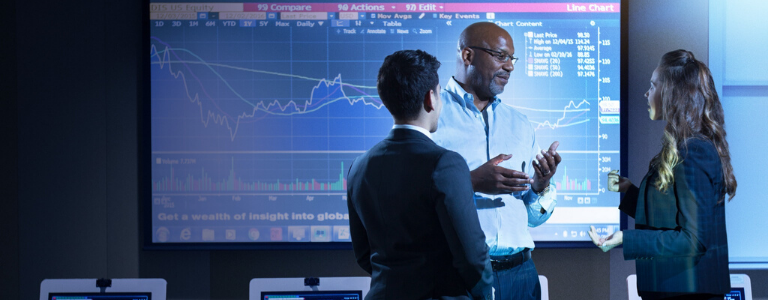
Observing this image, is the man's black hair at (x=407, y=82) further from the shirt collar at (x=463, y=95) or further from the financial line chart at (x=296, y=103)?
the financial line chart at (x=296, y=103)

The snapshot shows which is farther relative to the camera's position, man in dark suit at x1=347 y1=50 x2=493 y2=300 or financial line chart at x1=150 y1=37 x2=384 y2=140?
financial line chart at x1=150 y1=37 x2=384 y2=140

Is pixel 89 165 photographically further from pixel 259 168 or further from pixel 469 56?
pixel 469 56

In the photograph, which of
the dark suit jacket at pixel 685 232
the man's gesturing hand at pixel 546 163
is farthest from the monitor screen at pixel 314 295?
the dark suit jacket at pixel 685 232

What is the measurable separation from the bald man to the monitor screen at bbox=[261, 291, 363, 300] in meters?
0.54

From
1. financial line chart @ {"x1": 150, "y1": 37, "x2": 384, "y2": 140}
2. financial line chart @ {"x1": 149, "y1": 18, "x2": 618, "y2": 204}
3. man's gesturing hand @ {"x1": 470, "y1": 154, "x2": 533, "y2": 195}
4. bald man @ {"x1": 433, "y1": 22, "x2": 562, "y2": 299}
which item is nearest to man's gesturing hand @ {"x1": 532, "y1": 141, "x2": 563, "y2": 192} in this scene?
bald man @ {"x1": 433, "y1": 22, "x2": 562, "y2": 299}

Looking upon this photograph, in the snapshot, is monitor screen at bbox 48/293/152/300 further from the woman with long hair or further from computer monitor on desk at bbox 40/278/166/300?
the woman with long hair

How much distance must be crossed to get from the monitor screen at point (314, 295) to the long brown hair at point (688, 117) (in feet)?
3.82

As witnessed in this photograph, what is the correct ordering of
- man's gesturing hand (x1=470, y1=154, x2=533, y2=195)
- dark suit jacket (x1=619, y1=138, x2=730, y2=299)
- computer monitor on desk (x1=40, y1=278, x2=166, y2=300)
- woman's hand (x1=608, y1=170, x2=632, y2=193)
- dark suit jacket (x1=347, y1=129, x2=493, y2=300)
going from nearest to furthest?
1. dark suit jacket (x1=347, y1=129, x2=493, y2=300)
2. man's gesturing hand (x1=470, y1=154, x2=533, y2=195)
3. dark suit jacket (x1=619, y1=138, x2=730, y2=299)
4. computer monitor on desk (x1=40, y1=278, x2=166, y2=300)
5. woman's hand (x1=608, y1=170, x2=632, y2=193)

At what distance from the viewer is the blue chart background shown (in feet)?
9.36

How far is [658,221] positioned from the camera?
197 cm

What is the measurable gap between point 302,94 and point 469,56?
3.71 ft

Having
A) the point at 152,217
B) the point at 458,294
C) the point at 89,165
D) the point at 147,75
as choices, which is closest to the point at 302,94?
the point at 147,75

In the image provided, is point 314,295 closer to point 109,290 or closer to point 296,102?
point 109,290

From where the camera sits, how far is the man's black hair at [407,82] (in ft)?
4.80
